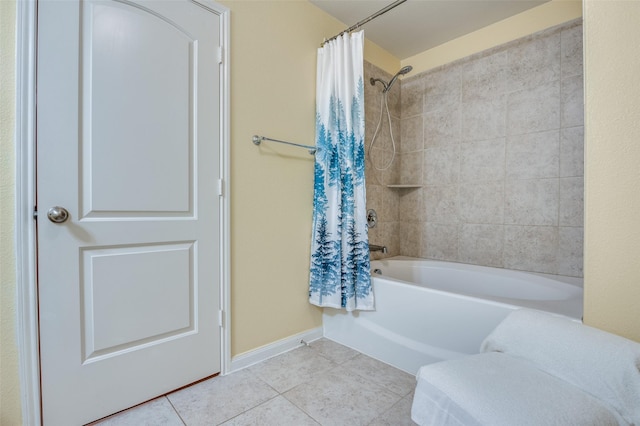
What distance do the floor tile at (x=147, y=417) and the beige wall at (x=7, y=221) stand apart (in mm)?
355

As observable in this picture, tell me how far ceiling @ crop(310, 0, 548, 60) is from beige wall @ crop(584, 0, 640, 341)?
1407 millimetres

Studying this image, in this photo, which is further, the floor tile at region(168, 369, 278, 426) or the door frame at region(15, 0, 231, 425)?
the floor tile at region(168, 369, 278, 426)

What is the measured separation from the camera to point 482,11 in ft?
7.08

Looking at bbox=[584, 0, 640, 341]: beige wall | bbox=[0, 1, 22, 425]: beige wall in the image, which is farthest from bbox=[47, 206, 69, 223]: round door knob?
bbox=[584, 0, 640, 341]: beige wall

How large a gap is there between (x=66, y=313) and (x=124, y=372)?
15.3 inches

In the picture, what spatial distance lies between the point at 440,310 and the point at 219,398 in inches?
49.4

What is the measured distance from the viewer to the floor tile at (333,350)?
6.17 feet

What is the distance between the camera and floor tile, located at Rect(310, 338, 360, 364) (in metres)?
1.88

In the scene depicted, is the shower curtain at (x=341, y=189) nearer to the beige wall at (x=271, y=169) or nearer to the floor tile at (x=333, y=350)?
the beige wall at (x=271, y=169)

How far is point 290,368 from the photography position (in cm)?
175

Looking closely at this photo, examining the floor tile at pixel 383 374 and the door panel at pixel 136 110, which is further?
the floor tile at pixel 383 374

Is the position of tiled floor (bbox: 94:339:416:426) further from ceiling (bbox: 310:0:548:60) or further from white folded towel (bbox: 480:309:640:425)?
ceiling (bbox: 310:0:548:60)

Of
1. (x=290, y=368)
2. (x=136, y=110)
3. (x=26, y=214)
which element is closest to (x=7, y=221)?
(x=26, y=214)

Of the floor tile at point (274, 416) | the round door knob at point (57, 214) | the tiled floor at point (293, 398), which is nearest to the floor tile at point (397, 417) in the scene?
the tiled floor at point (293, 398)
